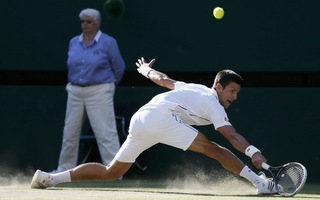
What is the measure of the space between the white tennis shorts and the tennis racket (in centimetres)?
78

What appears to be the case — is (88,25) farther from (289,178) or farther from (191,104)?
(289,178)

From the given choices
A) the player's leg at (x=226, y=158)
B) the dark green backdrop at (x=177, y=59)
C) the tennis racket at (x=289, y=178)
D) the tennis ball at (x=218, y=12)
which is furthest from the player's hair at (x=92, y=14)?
the tennis racket at (x=289, y=178)

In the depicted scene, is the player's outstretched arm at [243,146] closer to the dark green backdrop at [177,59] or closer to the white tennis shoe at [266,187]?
the white tennis shoe at [266,187]

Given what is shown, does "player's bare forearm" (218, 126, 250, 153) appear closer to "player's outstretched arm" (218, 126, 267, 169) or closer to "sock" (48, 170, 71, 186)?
"player's outstretched arm" (218, 126, 267, 169)

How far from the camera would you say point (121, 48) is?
37.4 feet

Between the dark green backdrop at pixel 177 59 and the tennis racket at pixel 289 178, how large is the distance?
316 centimetres

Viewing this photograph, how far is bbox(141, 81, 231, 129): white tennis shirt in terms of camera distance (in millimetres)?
7926

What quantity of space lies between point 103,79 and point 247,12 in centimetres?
187

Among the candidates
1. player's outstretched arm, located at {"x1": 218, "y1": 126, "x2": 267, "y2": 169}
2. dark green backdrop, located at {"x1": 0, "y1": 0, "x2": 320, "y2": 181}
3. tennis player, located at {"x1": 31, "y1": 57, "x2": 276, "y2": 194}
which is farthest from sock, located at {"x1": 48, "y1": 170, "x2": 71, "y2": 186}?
dark green backdrop, located at {"x1": 0, "y1": 0, "x2": 320, "y2": 181}

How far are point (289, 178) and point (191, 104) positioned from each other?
3.45 ft

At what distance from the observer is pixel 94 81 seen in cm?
1055


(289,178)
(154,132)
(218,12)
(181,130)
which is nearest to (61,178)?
(154,132)

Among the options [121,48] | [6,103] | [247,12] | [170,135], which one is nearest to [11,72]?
[6,103]

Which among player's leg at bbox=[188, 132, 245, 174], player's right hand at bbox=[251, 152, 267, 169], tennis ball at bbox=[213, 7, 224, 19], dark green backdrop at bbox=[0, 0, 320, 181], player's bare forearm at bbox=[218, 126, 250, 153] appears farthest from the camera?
dark green backdrop at bbox=[0, 0, 320, 181]
